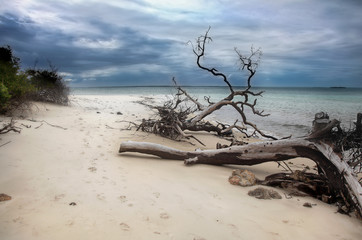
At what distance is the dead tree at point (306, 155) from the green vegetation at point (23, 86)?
13.8 feet

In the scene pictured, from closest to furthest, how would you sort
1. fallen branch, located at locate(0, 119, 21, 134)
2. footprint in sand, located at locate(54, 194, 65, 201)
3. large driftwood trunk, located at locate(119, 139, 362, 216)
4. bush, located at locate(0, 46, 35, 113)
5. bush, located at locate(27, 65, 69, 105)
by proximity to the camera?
1. footprint in sand, located at locate(54, 194, 65, 201)
2. large driftwood trunk, located at locate(119, 139, 362, 216)
3. fallen branch, located at locate(0, 119, 21, 134)
4. bush, located at locate(0, 46, 35, 113)
5. bush, located at locate(27, 65, 69, 105)

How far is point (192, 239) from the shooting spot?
8.23 feet

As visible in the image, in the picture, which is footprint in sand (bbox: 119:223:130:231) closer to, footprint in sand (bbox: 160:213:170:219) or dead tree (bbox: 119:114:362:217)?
footprint in sand (bbox: 160:213:170:219)

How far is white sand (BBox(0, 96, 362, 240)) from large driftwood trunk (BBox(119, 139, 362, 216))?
226 millimetres

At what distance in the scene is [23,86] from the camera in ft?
25.4

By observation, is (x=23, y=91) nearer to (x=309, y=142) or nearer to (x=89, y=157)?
(x=89, y=157)

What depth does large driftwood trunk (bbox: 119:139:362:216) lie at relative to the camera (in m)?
3.46

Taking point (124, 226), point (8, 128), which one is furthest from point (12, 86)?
point (124, 226)

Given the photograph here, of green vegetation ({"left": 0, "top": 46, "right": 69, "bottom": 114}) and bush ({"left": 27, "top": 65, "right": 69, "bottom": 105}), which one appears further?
bush ({"left": 27, "top": 65, "right": 69, "bottom": 105})

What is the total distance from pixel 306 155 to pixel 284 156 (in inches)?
14.4

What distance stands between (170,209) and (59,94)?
1018 centimetres

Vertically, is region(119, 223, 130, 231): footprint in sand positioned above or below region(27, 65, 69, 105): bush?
below

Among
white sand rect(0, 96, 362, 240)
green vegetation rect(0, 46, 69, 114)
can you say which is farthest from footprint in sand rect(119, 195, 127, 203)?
green vegetation rect(0, 46, 69, 114)

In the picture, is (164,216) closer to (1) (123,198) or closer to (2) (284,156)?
(1) (123,198)
